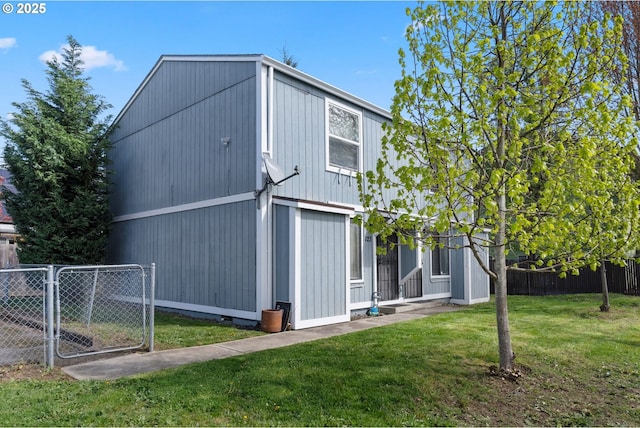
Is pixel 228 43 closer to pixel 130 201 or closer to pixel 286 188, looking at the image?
pixel 286 188

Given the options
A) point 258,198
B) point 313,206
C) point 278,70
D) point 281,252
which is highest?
point 278,70

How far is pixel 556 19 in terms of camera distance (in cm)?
482

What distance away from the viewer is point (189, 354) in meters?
6.19

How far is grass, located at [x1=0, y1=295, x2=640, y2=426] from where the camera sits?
12.7 ft

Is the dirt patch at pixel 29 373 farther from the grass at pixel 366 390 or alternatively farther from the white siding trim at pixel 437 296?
the white siding trim at pixel 437 296

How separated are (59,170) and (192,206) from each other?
201 inches

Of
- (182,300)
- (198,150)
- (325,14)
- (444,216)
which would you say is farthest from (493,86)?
(182,300)

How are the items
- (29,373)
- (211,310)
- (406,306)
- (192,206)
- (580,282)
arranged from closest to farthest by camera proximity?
(29,373)
(211,310)
(192,206)
(406,306)
(580,282)

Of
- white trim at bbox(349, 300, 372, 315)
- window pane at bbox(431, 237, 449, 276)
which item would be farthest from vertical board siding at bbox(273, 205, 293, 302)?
window pane at bbox(431, 237, 449, 276)

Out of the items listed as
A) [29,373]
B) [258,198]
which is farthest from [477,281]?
[29,373]

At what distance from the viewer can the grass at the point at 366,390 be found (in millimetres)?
3859

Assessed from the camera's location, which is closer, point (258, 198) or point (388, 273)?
point (258, 198)

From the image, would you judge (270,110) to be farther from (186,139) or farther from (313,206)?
(186,139)

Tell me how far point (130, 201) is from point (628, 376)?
12629 mm
